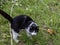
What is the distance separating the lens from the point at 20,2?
6242 millimetres

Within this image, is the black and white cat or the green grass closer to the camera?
the black and white cat

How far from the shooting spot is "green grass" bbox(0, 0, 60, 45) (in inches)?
197

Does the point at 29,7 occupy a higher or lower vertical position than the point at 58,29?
higher

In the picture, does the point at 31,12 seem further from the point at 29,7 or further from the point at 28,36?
the point at 28,36

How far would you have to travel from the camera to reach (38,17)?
5809 millimetres

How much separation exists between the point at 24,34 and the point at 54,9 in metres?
1.48

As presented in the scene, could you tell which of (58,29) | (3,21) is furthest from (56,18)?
(3,21)

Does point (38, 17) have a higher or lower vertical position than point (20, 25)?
higher

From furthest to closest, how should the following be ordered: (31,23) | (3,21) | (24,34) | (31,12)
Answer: (31,12), (3,21), (24,34), (31,23)

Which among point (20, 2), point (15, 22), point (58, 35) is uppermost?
point (20, 2)

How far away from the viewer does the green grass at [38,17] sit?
5.01 m

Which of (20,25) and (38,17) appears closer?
(20,25)

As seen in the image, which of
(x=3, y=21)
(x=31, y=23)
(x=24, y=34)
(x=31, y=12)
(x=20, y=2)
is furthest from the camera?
(x=20, y=2)

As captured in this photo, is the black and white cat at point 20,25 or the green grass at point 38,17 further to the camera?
the green grass at point 38,17
